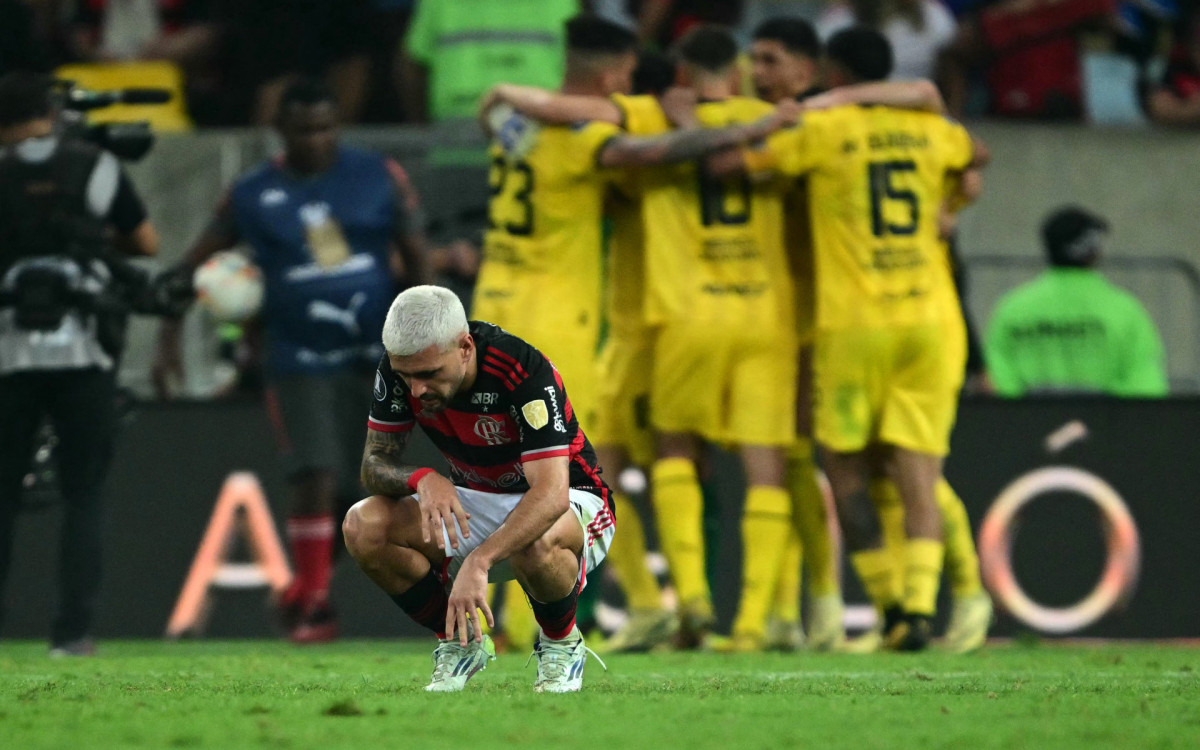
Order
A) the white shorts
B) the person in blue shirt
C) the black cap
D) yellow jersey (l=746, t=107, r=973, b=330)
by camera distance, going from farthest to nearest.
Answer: the black cap < the person in blue shirt < yellow jersey (l=746, t=107, r=973, b=330) < the white shorts

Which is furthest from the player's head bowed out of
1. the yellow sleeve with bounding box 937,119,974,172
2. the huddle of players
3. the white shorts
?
the yellow sleeve with bounding box 937,119,974,172

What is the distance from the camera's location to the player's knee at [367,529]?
5.66m

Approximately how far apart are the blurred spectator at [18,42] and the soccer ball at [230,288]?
107 inches

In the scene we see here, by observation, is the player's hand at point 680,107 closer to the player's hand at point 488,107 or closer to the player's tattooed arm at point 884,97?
the player's tattooed arm at point 884,97

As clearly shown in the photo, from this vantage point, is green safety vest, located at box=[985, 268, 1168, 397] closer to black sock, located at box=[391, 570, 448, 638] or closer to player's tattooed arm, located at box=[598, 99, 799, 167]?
player's tattooed arm, located at box=[598, 99, 799, 167]

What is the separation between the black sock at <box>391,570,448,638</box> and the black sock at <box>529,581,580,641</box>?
1.16ft

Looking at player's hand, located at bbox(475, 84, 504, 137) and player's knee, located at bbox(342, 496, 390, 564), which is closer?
player's knee, located at bbox(342, 496, 390, 564)

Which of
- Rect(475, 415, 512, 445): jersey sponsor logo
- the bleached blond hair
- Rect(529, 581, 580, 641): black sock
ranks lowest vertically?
Rect(529, 581, 580, 641): black sock

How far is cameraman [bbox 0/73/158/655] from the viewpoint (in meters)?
7.88

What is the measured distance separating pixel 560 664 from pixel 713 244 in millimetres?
3135

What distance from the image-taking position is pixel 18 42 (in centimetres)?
1158

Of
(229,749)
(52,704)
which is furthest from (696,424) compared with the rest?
(229,749)

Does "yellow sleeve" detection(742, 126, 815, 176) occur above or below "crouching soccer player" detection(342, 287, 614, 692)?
above

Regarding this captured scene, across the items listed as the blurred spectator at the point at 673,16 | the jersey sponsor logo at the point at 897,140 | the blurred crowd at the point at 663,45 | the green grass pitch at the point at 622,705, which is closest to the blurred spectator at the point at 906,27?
the blurred crowd at the point at 663,45
